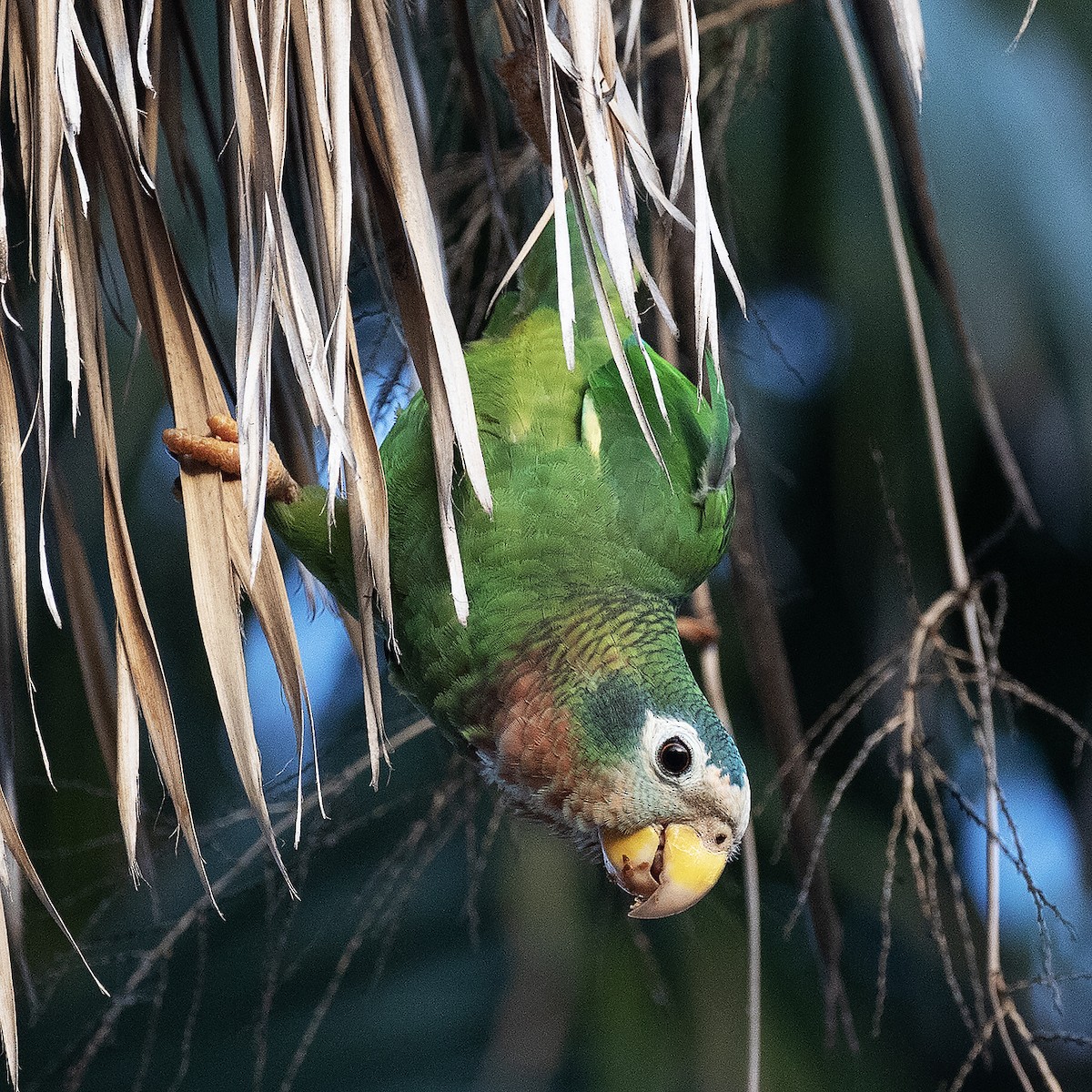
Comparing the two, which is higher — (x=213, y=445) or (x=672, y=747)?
(x=213, y=445)

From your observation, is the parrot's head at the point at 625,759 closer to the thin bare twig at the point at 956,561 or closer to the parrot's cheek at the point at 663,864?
the parrot's cheek at the point at 663,864

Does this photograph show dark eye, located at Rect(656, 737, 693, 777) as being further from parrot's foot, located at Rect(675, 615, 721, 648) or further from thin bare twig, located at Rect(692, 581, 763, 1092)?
parrot's foot, located at Rect(675, 615, 721, 648)

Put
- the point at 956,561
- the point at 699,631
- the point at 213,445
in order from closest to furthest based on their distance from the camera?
the point at 213,445
the point at 956,561
the point at 699,631

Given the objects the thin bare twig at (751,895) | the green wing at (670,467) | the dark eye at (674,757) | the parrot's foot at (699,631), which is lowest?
the thin bare twig at (751,895)

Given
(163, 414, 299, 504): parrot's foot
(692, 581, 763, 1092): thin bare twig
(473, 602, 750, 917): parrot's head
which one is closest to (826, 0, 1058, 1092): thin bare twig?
(692, 581, 763, 1092): thin bare twig

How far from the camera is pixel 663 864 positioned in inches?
44.2

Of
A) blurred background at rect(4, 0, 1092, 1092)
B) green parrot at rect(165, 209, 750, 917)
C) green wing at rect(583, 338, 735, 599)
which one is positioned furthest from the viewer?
blurred background at rect(4, 0, 1092, 1092)

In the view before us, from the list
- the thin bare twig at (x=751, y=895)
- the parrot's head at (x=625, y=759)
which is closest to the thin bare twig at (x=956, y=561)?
the thin bare twig at (x=751, y=895)

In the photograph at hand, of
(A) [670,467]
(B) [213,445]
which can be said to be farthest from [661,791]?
(B) [213,445]

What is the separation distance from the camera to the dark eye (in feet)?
3.63

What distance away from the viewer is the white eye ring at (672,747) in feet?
3.61

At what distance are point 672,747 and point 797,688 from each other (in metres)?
1.10

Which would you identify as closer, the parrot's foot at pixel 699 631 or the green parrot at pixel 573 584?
the green parrot at pixel 573 584

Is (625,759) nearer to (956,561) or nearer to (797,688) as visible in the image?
(956,561)
